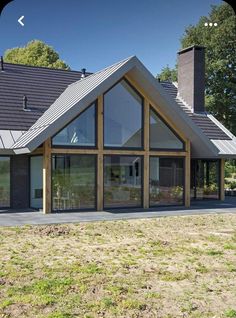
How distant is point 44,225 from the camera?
38.8ft

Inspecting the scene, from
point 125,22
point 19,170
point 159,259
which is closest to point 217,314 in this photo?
point 159,259

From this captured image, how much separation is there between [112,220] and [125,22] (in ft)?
37.8

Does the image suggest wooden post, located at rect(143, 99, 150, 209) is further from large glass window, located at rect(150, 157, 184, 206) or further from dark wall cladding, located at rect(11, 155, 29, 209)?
dark wall cladding, located at rect(11, 155, 29, 209)

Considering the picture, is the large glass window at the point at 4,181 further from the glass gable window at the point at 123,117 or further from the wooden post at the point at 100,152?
the glass gable window at the point at 123,117

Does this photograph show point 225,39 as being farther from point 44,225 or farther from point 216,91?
point 44,225

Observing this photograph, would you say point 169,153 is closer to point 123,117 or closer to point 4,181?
point 123,117

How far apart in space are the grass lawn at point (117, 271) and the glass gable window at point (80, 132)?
416 cm

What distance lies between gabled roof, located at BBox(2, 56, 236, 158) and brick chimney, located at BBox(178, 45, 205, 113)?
448 cm

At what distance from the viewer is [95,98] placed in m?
14.9

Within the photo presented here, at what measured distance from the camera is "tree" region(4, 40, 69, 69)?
1658 inches

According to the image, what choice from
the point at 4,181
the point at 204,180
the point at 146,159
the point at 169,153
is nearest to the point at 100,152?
the point at 146,159

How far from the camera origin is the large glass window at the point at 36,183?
15.8 meters

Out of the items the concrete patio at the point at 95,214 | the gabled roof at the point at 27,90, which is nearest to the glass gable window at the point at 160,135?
the concrete patio at the point at 95,214

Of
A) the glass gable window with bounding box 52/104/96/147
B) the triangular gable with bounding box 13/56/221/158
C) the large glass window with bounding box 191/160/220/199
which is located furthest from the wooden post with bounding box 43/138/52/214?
the large glass window with bounding box 191/160/220/199
